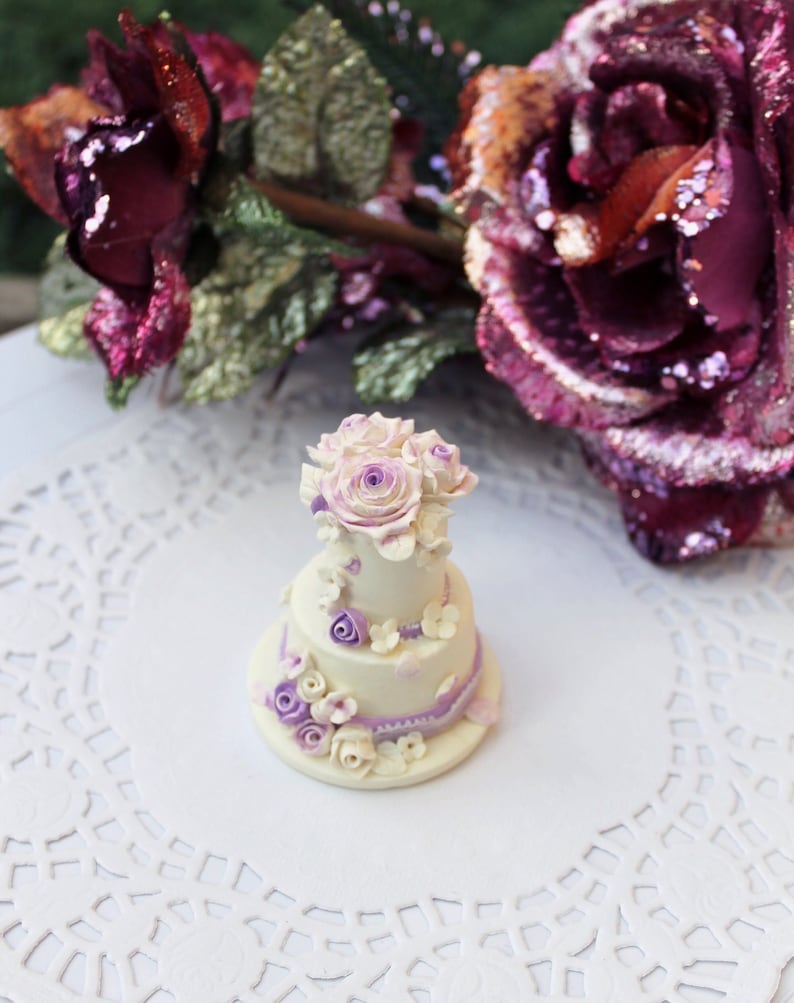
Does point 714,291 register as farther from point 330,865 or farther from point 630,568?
point 330,865

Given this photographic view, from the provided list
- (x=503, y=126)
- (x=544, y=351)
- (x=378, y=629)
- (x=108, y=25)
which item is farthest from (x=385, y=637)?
(x=108, y=25)

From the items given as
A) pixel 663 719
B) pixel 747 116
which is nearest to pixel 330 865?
pixel 663 719

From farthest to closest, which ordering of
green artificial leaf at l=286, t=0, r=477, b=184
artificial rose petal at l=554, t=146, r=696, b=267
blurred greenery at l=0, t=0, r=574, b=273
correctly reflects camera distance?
blurred greenery at l=0, t=0, r=574, b=273 → green artificial leaf at l=286, t=0, r=477, b=184 → artificial rose petal at l=554, t=146, r=696, b=267

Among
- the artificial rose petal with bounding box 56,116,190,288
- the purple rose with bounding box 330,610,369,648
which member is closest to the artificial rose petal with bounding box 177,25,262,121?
the artificial rose petal with bounding box 56,116,190,288

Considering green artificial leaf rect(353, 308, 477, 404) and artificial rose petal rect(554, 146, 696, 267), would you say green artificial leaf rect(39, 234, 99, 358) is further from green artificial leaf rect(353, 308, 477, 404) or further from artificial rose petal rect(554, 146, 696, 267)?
artificial rose petal rect(554, 146, 696, 267)

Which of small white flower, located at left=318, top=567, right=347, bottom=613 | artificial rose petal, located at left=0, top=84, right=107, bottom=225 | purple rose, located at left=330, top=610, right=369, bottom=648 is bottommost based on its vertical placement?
purple rose, located at left=330, top=610, right=369, bottom=648

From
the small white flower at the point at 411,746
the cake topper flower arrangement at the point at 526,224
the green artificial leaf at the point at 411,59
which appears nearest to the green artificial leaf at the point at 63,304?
the cake topper flower arrangement at the point at 526,224
